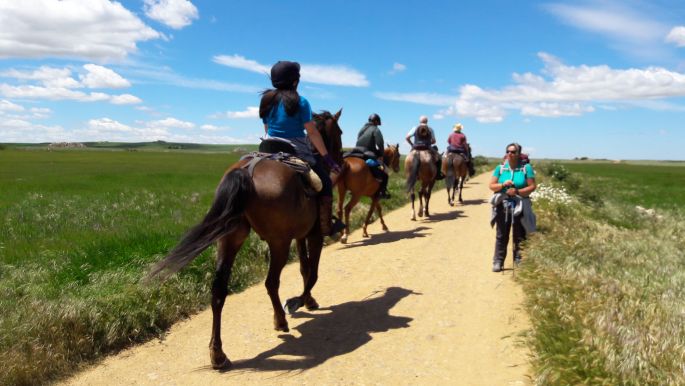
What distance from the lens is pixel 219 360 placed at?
474cm

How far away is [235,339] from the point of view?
550cm

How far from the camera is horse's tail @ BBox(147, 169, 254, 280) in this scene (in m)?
4.72

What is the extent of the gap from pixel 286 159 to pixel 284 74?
3.37 feet

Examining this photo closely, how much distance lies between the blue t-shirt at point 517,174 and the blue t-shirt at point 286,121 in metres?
3.95

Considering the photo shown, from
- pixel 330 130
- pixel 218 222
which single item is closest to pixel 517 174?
pixel 330 130

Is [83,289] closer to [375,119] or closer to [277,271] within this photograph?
[277,271]

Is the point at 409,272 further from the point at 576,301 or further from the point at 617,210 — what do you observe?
the point at 617,210

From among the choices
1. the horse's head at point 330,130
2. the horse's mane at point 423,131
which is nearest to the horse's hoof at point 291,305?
the horse's head at point 330,130

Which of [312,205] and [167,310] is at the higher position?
[312,205]

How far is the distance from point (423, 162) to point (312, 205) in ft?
28.7

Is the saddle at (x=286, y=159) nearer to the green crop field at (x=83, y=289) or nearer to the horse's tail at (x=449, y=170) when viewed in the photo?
the green crop field at (x=83, y=289)

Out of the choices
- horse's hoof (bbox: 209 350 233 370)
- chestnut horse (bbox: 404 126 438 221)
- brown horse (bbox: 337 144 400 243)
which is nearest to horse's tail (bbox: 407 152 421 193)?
chestnut horse (bbox: 404 126 438 221)

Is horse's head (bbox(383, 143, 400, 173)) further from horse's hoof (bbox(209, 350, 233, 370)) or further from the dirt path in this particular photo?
horse's hoof (bbox(209, 350, 233, 370))

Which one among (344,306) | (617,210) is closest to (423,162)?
(344,306)
